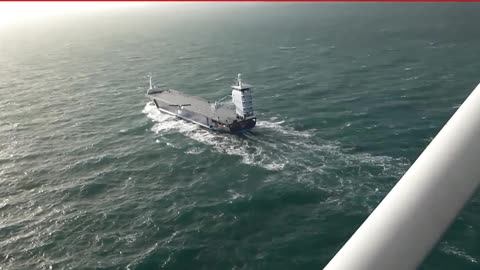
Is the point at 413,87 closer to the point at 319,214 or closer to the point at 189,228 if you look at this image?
the point at 319,214

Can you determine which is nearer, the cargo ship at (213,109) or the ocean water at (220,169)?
the ocean water at (220,169)

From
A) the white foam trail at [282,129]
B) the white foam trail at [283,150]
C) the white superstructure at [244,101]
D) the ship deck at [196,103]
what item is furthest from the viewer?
the ship deck at [196,103]

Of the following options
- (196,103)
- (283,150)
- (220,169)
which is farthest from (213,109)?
(220,169)

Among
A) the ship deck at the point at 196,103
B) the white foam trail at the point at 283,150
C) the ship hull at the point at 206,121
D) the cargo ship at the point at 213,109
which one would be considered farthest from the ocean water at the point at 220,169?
the ship deck at the point at 196,103

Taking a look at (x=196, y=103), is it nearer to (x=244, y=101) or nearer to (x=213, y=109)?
(x=213, y=109)

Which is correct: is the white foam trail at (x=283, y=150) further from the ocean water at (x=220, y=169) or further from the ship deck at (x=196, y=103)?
the ship deck at (x=196, y=103)

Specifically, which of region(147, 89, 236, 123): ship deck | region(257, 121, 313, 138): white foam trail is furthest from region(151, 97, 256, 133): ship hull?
region(257, 121, 313, 138): white foam trail
